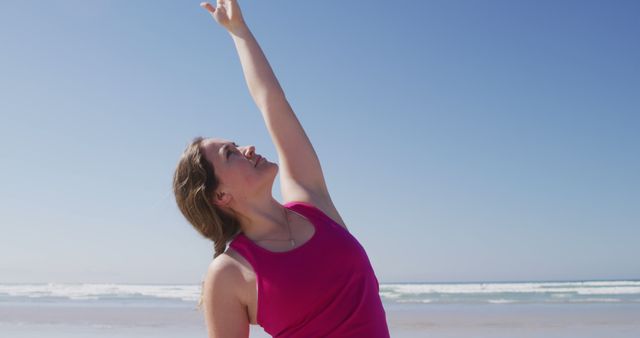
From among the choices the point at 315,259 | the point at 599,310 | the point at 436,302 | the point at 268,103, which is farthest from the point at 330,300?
the point at 436,302

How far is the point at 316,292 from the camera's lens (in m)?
2.13

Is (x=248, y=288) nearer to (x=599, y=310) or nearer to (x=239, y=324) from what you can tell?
(x=239, y=324)

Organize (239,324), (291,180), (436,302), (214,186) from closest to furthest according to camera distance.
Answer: (239,324) < (214,186) < (291,180) < (436,302)

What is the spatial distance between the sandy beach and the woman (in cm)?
647

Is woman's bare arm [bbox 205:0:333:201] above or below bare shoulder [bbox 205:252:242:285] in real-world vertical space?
above

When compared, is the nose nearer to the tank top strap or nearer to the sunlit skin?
the sunlit skin

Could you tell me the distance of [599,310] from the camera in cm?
1350

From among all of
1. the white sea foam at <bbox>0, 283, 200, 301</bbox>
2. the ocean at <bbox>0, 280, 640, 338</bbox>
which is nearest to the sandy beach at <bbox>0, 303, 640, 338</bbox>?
the ocean at <bbox>0, 280, 640, 338</bbox>

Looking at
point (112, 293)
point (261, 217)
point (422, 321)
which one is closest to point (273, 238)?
point (261, 217)

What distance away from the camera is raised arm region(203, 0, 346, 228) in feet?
8.54

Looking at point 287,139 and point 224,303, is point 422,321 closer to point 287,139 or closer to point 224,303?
point 287,139

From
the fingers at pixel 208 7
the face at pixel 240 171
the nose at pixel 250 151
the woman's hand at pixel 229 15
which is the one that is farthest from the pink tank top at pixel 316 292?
the fingers at pixel 208 7

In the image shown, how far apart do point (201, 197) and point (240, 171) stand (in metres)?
0.17

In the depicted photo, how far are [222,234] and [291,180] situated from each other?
365 millimetres
